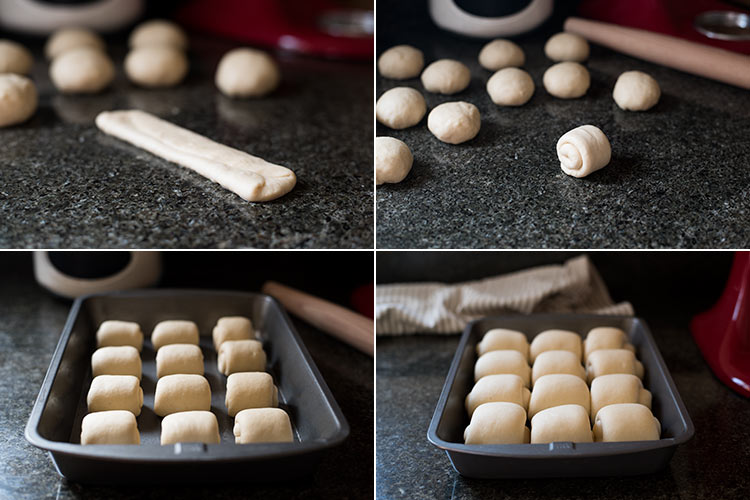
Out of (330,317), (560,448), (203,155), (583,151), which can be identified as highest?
(583,151)

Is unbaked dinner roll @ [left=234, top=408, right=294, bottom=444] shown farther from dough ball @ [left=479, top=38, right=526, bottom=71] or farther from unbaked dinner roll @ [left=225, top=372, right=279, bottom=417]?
dough ball @ [left=479, top=38, right=526, bottom=71]

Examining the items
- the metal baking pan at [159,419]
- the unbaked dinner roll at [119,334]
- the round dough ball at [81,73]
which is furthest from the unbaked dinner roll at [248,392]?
the round dough ball at [81,73]

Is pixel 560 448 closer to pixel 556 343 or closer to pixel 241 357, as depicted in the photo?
pixel 556 343

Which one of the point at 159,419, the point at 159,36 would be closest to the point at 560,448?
the point at 159,419

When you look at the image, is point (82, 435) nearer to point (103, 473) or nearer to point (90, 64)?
point (103, 473)

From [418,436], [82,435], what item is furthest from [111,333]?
[418,436]

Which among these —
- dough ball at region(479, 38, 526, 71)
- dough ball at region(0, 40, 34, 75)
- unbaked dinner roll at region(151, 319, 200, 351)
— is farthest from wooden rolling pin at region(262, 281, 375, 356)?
dough ball at region(0, 40, 34, 75)
